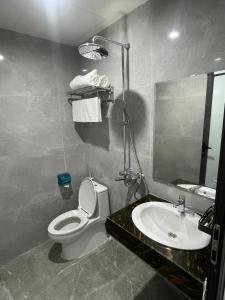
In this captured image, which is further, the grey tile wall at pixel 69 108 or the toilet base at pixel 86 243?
the toilet base at pixel 86 243

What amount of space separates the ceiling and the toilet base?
6.95 feet

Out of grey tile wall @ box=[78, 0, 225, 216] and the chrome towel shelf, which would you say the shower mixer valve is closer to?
grey tile wall @ box=[78, 0, 225, 216]

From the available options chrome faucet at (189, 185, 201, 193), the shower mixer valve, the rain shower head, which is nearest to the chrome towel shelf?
the rain shower head

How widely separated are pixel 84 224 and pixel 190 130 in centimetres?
143

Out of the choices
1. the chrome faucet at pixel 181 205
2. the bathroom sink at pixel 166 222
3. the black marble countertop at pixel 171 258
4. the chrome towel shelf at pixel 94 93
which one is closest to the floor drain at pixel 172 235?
the bathroom sink at pixel 166 222

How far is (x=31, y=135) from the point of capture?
1863 mm

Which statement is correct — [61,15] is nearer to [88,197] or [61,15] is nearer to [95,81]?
[95,81]

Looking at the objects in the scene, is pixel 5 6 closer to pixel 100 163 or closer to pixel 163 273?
pixel 100 163

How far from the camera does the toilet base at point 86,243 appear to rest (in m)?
1.82

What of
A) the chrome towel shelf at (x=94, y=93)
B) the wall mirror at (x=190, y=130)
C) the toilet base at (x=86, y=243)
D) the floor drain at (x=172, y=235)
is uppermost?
the chrome towel shelf at (x=94, y=93)

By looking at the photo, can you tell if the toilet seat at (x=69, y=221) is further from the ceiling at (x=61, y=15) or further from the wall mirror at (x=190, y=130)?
the ceiling at (x=61, y=15)

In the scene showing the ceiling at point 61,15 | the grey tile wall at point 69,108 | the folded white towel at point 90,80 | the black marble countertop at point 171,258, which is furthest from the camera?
the folded white towel at point 90,80

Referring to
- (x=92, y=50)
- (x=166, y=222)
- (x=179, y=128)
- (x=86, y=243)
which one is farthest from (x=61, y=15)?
(x=86, y=243)

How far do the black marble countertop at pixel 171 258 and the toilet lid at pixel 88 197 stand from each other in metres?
0.89
